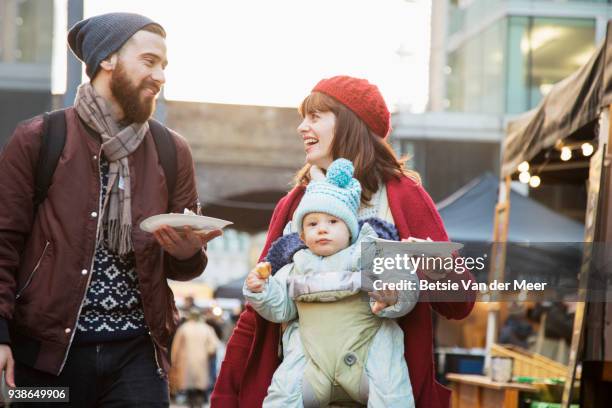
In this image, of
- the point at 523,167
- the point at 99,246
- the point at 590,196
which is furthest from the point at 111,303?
the point at 523,167

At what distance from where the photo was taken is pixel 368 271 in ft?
12.1

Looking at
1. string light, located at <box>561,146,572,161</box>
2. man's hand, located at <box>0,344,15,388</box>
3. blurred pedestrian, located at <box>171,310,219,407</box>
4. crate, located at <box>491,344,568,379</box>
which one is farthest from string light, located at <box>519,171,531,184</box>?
blurred pedestrian, located at <box>171,310,219,407</box>

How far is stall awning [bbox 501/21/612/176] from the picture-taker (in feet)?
21.6

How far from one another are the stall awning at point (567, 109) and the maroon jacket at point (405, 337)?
2.87 metres

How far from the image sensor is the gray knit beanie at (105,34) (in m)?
4.12

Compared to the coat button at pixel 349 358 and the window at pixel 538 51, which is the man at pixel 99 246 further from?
the window at pixel 538 51

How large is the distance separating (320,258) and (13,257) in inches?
43.3

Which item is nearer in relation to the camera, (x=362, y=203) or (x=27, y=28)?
(x=362, y=203)

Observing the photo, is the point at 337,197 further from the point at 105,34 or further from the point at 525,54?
the point at 525,54

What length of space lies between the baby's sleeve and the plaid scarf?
0.57 metres

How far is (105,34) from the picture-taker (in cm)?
415

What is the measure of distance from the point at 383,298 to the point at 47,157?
1365 mm

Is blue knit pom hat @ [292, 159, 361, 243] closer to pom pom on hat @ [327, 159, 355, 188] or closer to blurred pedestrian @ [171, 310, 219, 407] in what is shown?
pom pom on hat @ [327, 159, 355, 188]

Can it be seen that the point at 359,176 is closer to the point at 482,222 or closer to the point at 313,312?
the point at 313,312
